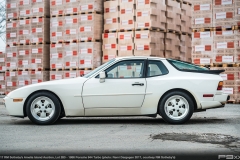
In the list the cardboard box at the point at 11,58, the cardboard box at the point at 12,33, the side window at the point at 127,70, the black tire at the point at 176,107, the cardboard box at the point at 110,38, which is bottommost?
the black tire at the point at 176,107

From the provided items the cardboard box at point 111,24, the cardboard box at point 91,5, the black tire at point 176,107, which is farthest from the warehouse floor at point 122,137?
the cardboard box at point 91,5

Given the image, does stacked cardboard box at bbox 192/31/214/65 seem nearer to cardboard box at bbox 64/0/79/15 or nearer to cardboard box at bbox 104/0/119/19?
cardboard box at bbox 104/0/119/19

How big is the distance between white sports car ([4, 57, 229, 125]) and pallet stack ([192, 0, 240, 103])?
16.2 ft

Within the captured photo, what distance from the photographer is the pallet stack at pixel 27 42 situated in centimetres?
1567

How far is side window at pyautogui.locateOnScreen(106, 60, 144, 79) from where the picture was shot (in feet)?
25.2

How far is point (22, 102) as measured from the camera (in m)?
7.60

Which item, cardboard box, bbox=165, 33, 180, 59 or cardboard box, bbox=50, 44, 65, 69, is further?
cardboard box, bbox=50, 44, 65, 69

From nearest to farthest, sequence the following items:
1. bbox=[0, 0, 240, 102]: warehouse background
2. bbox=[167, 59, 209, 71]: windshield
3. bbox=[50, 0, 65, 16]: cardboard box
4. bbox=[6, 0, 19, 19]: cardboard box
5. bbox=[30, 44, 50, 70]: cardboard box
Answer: bbox=[167, 59, 209, 71]: windshield
bbox=[0, 0, 240, 102]: warehouse background
bbox=[50, 0, 65, 16]: cardboard box
bbox=[30, 44, 50, 70]: cardboard box
bbox=[6, 0, 19, 19]: cardboard box

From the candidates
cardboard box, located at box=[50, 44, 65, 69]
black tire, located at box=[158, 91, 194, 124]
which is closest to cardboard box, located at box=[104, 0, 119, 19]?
cardboard box, located at box=[50, 44, 65, 69]

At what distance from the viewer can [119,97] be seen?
7594mm

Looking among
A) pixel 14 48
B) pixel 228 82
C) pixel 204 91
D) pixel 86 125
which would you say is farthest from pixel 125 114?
pixel 14 48

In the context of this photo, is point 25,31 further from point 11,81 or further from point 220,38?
point 220,38

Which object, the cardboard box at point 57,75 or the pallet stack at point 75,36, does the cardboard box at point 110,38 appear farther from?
the cardboard box at point 57,75

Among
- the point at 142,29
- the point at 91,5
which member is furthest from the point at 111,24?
the point at 142,29
